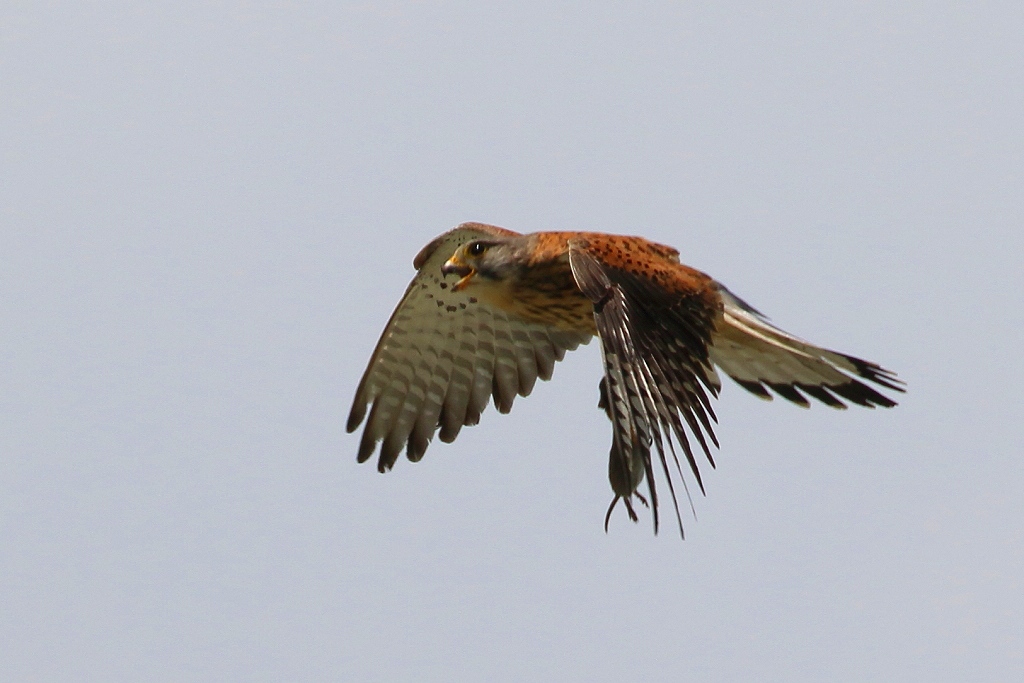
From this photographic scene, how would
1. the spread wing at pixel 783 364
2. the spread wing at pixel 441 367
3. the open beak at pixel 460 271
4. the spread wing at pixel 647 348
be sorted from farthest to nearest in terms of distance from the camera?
the spread wing at pixel 441 367
the open beak at pixel 460 271
the spread wing at pixel 783 364
the spread wing at pixel 647 348

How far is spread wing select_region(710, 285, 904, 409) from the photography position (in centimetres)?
952

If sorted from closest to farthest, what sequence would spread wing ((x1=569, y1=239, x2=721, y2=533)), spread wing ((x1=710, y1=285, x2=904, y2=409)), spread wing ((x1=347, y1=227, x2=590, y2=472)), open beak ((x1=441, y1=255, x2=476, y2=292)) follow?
spread wing ((x1=569, y1=239, x2=721, y2=533))
spread wing ((x1=710, y1=285, x2=904, y2=409))
open beak ((x1=441, y1=255, x2=476, y2=292))
spread wing ((x1=347, y1=227, x2=590, y2=472))

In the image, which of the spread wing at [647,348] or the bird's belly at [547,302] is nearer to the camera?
the spread wing at [647,348]

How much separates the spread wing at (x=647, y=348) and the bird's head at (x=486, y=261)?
639 millimetres

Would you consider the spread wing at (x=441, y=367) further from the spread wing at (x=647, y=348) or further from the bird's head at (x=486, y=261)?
the spread wing at (x=647, y=348)

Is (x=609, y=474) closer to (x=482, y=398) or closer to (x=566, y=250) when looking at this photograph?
(x=566, y=250)

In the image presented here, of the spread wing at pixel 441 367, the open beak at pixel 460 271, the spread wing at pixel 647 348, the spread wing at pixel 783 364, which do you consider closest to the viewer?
the spread wing at pixel 647 348

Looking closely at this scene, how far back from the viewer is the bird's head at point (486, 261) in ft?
32.9

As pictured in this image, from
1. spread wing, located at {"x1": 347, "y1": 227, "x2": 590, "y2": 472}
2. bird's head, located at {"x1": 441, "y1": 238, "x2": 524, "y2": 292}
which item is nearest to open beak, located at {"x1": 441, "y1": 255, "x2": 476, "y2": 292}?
bird's head, located at {"x1": 441, "y1": 238, "x2": 524, "y2": 292}

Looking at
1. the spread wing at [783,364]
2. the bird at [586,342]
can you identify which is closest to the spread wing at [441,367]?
the bird at [586,342]

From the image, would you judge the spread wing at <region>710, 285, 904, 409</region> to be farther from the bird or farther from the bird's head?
the bird's head

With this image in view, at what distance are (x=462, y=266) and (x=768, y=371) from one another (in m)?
1.93

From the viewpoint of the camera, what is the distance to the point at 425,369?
11273 mm

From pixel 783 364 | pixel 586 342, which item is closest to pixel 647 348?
pixel 783 364
